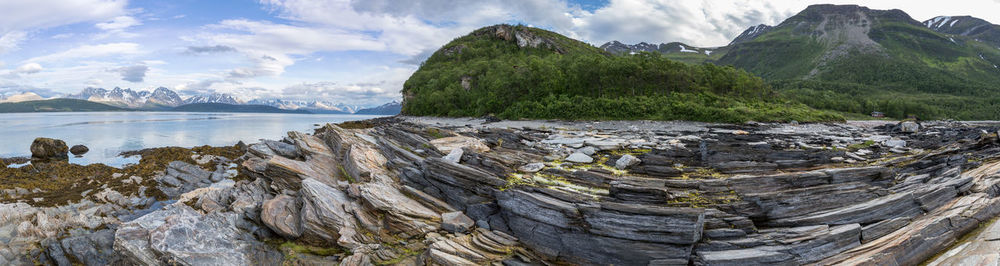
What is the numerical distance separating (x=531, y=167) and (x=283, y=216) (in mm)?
8253

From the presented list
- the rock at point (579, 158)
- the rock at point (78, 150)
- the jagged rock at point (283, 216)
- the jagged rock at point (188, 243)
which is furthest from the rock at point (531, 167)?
the rock at point (78, 150)

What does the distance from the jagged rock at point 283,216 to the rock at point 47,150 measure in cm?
3555

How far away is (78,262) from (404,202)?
430 inches

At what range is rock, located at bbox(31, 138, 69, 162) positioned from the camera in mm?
31391

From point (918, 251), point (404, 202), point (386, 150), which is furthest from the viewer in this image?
point (386, 150)

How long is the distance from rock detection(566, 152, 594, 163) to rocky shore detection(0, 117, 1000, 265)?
12 centimetres

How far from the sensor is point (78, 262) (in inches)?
476

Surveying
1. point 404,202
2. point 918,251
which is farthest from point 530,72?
point 918,251

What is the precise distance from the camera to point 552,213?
9.30m

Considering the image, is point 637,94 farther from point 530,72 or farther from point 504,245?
point 504,245

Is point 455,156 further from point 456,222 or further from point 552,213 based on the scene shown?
point 552,213

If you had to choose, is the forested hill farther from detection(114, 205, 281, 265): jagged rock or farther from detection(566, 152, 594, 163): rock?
detection(114, 205, 281, 265): jagged rock

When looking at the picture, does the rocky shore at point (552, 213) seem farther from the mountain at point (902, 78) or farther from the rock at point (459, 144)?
the mountain at point (902, 78)

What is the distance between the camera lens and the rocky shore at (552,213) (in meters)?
7.98
